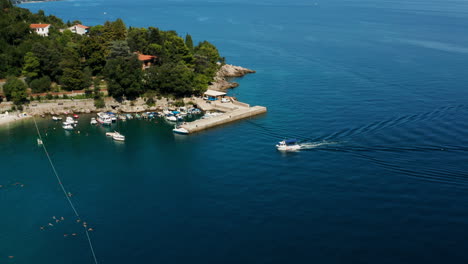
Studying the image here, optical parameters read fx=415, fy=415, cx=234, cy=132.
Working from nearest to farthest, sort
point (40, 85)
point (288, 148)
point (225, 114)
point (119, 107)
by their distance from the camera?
point (288, 148) < point (225, 114) < point (119, 107) < point (40, 85)

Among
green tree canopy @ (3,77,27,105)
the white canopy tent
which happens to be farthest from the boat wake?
green tree canopy @ (3,77,27,105)

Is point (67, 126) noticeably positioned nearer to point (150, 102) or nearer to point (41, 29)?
point (150, 102)

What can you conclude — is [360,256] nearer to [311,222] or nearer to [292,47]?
[311,222]

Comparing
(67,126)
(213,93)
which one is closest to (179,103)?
(213,93)

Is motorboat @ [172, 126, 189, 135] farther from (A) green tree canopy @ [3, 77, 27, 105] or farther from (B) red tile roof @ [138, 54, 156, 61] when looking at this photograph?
(A) green tree canopy @ [3, 77, 27, 105]

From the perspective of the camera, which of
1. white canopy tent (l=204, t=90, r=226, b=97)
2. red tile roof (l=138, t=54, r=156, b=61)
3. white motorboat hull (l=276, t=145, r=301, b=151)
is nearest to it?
white motorboat hull (l=276, t=145, r=301, b=151)

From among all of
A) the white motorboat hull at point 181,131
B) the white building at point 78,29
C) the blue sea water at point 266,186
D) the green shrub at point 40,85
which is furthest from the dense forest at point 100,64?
the white building at point 78,29
